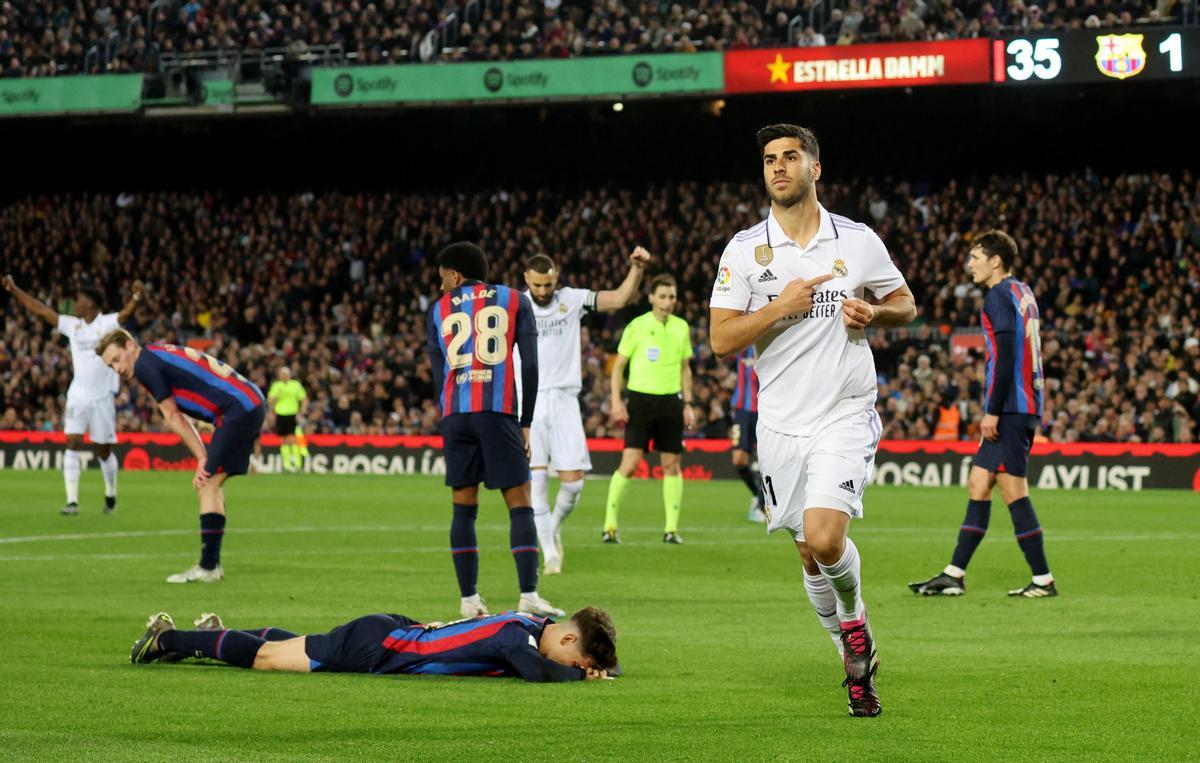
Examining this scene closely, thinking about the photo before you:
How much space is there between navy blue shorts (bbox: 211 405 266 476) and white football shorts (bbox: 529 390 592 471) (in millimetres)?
2535

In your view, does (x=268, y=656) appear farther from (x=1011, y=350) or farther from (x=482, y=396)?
(x=1011, y=350)

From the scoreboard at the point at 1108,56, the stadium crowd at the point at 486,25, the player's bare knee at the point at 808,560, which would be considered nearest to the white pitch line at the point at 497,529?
the player's bare knee at the point at 808,560

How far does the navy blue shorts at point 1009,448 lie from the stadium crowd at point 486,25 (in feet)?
81.1

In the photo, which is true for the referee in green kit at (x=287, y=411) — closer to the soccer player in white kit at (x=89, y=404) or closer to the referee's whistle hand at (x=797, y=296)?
the soccer player in white kit at (x=89, y=404)

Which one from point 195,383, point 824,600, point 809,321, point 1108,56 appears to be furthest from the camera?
point 1108,56

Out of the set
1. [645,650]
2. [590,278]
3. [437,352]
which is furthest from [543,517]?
[590,278]

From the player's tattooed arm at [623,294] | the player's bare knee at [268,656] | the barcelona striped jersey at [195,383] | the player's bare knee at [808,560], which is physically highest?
the player's tattooed arm at [623,294]

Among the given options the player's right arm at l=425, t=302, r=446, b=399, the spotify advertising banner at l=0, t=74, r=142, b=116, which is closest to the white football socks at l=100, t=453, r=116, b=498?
the player's right arm at l=425, t=302, r=446, b=399

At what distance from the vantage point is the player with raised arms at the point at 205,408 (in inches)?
504

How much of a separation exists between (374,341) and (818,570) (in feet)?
105

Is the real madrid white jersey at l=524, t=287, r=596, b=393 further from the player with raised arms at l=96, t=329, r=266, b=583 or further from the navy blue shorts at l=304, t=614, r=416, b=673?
the navy blue shorts at l=304, t=614, r=416, b=673

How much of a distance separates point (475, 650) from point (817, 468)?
1872 millimetres

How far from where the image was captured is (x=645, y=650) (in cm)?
911

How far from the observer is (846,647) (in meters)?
7.18
